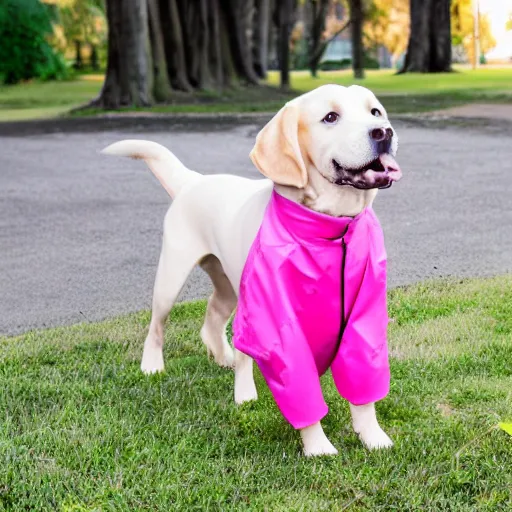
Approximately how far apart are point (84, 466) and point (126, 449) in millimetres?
193

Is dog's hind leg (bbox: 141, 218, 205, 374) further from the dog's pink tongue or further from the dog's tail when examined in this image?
the dog's pink tongue

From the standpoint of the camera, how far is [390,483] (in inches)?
130

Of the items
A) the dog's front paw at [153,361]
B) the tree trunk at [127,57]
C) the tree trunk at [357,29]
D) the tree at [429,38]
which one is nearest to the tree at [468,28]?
the tree trunk at [357,29]

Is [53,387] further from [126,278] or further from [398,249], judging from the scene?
[398,249]

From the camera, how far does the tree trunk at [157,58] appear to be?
23.0 m

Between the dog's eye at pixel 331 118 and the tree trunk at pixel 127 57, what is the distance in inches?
738

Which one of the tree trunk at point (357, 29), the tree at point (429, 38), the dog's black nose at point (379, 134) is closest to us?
the dog's black nose at point (379, 134)

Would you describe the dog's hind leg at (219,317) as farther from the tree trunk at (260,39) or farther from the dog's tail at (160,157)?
the tree trunk at (260,39)

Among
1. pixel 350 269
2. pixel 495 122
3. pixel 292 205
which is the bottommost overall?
pixel 495 122

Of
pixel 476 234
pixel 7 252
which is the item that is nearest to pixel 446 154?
pixel 476 234

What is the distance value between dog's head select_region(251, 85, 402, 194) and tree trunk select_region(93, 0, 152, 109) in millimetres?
18678

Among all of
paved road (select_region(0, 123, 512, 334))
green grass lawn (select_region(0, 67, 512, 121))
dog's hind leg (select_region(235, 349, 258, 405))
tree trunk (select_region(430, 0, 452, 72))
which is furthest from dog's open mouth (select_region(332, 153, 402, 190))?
tree trunk (select_region(430, 0, 452, 72))

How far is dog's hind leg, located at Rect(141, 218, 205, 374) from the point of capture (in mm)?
4230

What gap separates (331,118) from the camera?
331 centimetres
